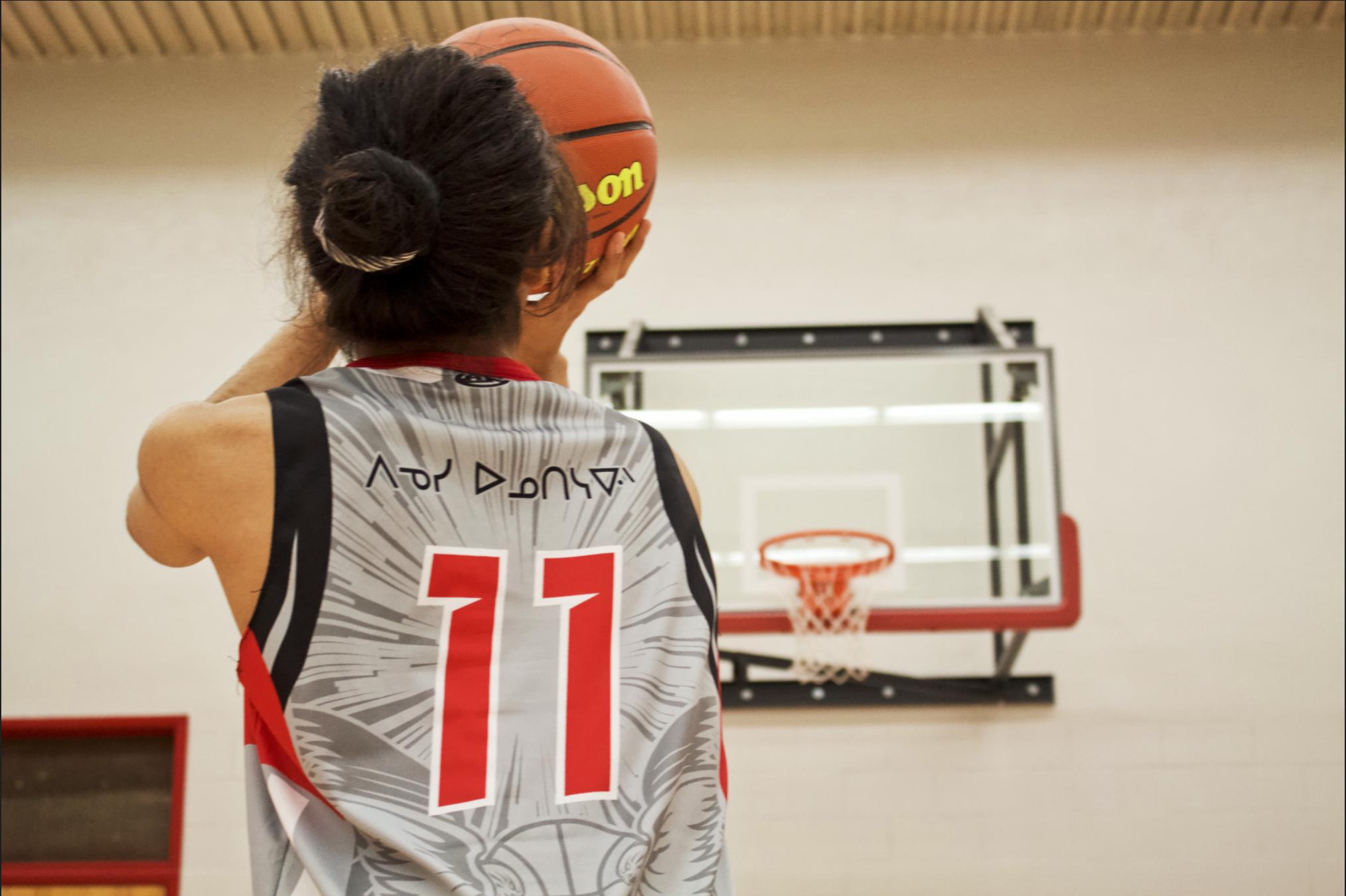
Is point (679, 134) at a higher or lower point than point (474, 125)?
higher

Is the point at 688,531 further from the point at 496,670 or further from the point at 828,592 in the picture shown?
the point at 828,592

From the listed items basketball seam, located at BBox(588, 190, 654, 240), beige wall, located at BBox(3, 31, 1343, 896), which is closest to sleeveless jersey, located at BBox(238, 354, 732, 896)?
basketball seam, located at BBox(588, 190, 654, 240)

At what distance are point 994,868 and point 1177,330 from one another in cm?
218

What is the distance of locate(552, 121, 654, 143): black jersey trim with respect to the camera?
1.26 metres

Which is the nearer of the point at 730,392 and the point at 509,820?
the point at 509,820

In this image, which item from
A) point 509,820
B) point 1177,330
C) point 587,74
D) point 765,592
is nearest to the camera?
point 509,820

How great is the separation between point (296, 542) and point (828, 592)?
280 centimetres

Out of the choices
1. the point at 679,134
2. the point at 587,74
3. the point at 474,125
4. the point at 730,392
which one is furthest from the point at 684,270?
the point at 474,125

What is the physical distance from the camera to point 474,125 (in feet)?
2.37

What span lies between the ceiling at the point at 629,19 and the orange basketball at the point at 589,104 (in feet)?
10.4

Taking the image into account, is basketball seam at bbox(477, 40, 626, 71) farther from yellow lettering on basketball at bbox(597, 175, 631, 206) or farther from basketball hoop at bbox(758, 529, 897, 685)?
basketball hoop at bbox(758, 529, 897, 685)

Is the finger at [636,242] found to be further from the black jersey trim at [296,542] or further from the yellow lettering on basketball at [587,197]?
the black jersey trim at [296,542]

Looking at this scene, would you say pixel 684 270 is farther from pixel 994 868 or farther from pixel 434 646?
pixel 434 646

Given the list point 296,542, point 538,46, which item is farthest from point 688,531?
point 538,46
